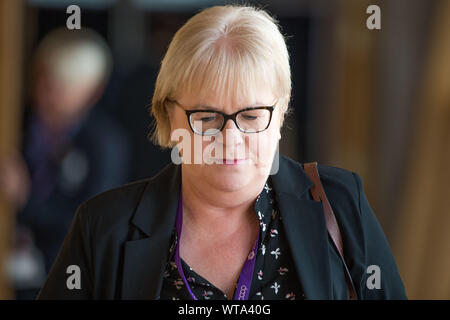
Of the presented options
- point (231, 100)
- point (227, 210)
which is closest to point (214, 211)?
point (227, 210)

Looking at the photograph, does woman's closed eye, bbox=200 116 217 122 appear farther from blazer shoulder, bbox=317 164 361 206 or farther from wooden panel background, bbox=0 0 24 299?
wooden panel background, bbox=0 0 24 299

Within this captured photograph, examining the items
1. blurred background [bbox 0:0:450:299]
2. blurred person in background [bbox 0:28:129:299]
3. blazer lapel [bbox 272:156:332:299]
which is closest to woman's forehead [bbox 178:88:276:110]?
blazer lapel [bbox 272:156:332:299]

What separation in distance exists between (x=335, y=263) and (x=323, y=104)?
287 cm

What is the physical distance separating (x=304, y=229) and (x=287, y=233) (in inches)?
1.4

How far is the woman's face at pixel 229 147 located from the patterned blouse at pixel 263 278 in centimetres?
11

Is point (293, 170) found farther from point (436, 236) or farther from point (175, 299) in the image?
point (436, 236)

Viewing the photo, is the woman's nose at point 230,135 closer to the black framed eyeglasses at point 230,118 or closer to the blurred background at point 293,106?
the black framed eyeglasses at point 230,118

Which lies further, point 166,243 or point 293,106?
point 293,106

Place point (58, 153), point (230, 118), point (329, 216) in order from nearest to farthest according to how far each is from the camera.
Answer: point (230, 118) < point (329, 216) < point (58, 153)

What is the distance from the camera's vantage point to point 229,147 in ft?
4.01

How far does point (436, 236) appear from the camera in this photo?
3352 millimetres

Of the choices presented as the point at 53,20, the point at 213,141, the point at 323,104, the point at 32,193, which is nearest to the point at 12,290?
the point at 32,193

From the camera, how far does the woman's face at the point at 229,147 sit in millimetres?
1218

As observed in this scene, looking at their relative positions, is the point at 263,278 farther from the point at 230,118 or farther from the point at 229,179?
the point at 230,118
